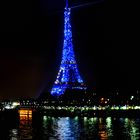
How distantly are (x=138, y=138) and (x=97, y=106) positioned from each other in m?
54.7

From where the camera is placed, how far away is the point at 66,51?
314ft

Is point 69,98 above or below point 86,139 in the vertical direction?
above

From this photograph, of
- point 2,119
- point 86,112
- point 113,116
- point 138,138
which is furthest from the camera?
point 86,112

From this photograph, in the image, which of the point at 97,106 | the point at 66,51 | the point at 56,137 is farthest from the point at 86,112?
the point at 56,137

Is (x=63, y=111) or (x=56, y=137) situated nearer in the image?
(x=56, y=137)

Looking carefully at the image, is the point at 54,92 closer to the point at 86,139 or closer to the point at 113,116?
the point at 113,116

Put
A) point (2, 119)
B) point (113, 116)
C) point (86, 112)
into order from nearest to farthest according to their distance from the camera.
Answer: point (2, 119) < point (113, 116) < point (86, 112)

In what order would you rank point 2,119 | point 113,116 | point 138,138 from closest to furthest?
point 138,138
point 2,119
point 113,116

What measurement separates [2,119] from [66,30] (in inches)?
1229

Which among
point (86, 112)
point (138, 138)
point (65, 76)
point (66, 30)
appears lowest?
point (138, 138)

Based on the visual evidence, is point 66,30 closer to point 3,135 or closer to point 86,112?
point 86,112

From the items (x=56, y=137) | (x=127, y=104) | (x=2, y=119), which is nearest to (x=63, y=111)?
(x=127, y=104)

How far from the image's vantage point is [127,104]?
97.2 m

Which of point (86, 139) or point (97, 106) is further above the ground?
point (97, 106)
